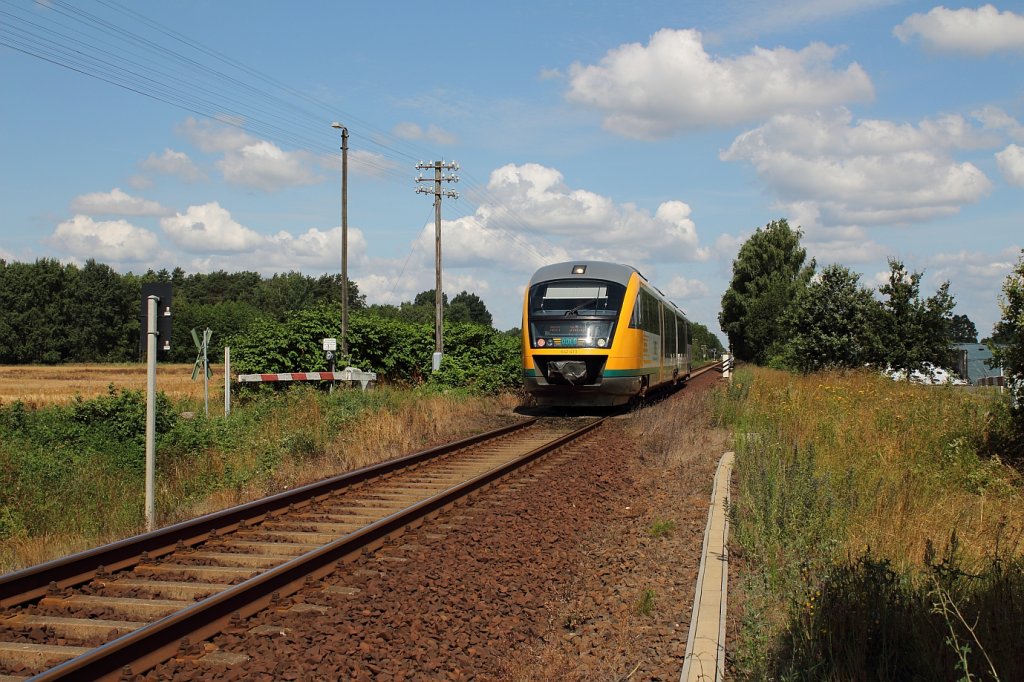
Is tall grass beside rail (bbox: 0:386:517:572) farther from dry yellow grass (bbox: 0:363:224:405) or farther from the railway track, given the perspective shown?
dry yellow grass (bbox: 0:363:224:405)

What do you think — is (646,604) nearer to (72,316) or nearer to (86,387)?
(86,387)

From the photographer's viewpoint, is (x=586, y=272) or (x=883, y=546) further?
(x=586, y=272)

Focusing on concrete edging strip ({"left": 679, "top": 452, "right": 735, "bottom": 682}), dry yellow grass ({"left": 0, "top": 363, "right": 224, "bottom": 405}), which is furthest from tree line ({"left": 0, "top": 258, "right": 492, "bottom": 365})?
concrete edging strip ({"left": 679, "top": 452, "right": 735, "bottom": 682})

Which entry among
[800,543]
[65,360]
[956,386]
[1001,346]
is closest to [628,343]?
[956,386]

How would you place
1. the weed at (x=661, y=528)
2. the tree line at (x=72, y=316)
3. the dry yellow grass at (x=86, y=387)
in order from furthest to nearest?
the tree line at (x=72, y=316)
the dry yellow grass at (x=86, y=387)
the weed at (x=661, y=528)

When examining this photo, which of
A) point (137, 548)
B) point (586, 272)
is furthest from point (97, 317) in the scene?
point (137, 548)

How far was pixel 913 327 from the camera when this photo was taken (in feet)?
83.6

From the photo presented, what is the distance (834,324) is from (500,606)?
25.9 meters

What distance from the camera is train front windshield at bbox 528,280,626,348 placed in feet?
61.5

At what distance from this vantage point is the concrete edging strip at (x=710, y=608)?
4.45 meters

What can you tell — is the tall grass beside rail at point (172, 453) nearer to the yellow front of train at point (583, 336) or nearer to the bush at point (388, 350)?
the yellow front of train at point (583, 336)

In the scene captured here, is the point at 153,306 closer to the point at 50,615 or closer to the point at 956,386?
the point at 50,615

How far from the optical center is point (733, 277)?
73188 mm

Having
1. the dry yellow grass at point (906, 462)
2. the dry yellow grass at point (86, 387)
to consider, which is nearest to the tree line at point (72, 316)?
the dry yellow grass at point (86, 387)
